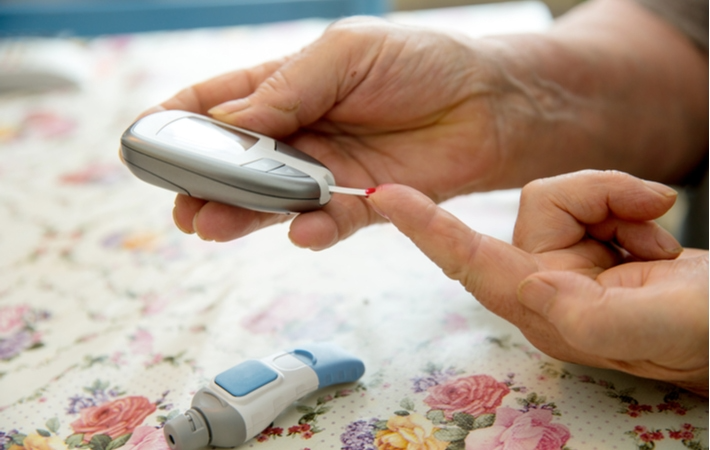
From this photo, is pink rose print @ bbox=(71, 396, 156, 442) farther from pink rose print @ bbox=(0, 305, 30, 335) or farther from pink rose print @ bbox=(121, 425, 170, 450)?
pink rose print @ bbox=(0, 305, 30, 335)

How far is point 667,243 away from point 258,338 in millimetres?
397

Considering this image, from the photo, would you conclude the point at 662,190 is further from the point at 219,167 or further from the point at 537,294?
the point at 219,167

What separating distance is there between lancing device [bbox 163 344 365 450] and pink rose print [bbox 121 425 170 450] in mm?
21

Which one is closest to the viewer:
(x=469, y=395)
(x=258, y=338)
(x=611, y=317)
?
(x=611, y=317)

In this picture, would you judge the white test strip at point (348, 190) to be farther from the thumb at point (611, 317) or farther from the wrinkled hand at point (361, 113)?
the thumb at point (611, 317)

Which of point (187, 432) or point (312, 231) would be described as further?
point (312, 231)

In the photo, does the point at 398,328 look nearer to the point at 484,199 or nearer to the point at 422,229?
the point at 422,229

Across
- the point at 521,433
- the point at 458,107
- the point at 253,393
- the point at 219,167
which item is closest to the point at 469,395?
the point at 521,433

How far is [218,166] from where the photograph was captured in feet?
1.86

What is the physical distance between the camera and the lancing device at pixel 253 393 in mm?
488

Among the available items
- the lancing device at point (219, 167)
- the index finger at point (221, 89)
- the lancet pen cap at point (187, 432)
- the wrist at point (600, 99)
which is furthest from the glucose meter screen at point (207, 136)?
the wrist at point (600, 99)

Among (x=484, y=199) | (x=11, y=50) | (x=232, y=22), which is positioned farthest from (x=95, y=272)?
(x=232, y=22)

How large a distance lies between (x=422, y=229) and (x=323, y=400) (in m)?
0.17

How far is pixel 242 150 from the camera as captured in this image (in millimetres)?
605
